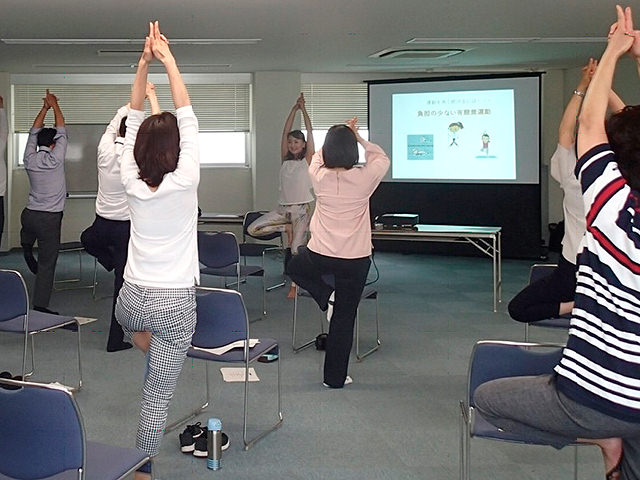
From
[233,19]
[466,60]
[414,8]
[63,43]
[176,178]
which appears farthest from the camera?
[466,60]

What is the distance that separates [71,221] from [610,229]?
1076 cm

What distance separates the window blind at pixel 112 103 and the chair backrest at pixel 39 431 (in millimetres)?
Answer: 9494

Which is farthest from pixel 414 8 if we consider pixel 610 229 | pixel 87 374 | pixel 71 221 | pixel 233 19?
pixel 71 221

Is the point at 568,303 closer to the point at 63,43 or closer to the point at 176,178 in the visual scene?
the point at 176,178

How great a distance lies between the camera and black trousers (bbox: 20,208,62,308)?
634 centimetres

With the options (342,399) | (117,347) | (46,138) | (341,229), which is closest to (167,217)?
(341,229)

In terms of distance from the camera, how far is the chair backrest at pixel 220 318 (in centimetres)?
377

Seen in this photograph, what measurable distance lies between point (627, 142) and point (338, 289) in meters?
2.98

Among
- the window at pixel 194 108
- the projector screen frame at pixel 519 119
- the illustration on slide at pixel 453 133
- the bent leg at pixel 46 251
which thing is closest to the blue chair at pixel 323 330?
the bent leg at pixel 46 251

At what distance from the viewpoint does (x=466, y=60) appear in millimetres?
10219

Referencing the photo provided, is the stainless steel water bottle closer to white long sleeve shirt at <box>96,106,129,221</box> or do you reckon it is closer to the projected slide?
white long sleeve shirt at <box>96,106,129,221</box>

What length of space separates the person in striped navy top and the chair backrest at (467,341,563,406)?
2.72ft

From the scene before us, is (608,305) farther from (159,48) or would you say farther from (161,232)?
(159,48)

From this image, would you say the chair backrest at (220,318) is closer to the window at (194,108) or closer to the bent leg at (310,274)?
the bent leg at (310,274)
